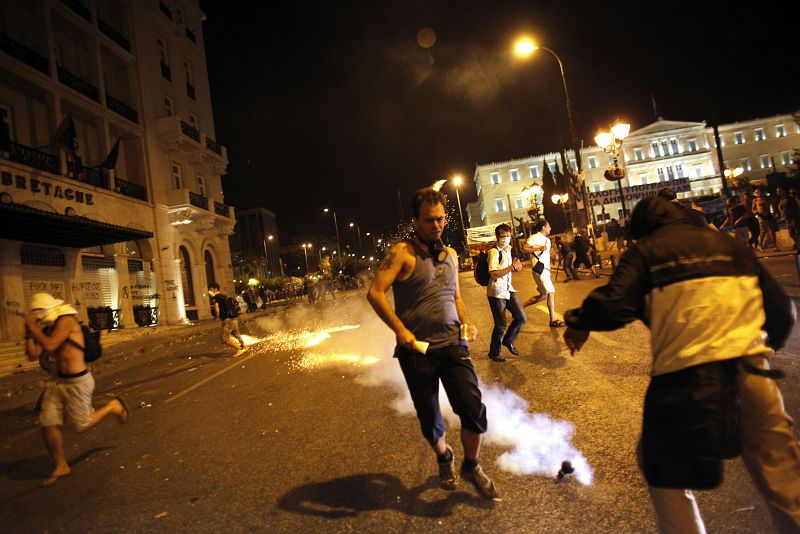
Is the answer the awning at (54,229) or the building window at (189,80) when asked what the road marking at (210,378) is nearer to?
the awning at (54,229)

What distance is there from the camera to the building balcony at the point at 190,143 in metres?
24.8

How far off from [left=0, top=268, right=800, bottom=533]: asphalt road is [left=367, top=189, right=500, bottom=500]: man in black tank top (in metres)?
Answer: 0.33

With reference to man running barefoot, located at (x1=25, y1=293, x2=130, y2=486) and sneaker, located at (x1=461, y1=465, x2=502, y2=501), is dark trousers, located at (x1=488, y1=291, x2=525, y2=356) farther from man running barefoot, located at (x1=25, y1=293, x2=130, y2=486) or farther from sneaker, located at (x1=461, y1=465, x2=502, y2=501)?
man running barefoot, located at (x1=25, y1=293, x2=130, y2=486)

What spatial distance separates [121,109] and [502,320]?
23093 mm

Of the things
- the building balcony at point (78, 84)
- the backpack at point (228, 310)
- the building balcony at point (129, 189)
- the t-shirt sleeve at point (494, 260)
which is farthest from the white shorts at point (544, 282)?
the building balcony at point (78, 84)

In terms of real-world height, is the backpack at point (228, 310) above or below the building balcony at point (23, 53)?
below

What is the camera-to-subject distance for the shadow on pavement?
9.48ft

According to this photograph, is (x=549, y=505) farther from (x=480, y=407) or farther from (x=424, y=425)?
(x=424, y=425)

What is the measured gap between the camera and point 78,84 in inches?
786

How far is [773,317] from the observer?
200 cm

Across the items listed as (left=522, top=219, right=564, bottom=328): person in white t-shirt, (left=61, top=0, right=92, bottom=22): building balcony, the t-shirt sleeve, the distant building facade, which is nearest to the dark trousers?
the t-shirt sleeve

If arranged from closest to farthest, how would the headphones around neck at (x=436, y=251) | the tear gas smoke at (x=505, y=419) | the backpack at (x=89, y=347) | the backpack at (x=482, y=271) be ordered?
the headphones around neck at (x=436, y=251) < the tear gas smoke at (x=505, y=419) < the backpack at (x=89, y=347) < the backpack at (x=482, y=271)

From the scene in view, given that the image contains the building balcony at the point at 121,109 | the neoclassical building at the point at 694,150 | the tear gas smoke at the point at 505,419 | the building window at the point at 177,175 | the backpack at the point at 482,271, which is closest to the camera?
the tear gas smoke at the point at 505,419

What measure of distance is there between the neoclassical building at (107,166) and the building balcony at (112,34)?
9cm
